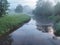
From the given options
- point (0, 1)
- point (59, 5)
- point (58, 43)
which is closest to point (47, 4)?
point (59, 5)

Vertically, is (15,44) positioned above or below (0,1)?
below

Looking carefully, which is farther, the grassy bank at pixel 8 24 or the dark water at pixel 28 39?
the grassy bank at pixel 8 24

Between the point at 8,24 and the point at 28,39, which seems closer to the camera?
the point at 28,39

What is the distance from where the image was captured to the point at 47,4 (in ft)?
328

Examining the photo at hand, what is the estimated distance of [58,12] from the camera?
6519 cm

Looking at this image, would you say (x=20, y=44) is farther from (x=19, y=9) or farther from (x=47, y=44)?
(x=19, y=9)

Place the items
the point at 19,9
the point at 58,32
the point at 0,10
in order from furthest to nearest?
the point at 19,9 → the point at 0,10 → the point at 58,32

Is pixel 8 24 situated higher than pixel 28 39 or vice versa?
pixel 8 24

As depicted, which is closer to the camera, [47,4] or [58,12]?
[58,12]

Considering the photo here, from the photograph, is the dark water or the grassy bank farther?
the grassy bank

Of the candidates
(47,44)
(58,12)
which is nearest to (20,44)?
(47,44)

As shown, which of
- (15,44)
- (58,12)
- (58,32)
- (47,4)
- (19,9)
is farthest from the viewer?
(19,9)

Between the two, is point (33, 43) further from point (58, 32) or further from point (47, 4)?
point (47, 4)

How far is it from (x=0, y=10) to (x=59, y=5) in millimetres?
25985
